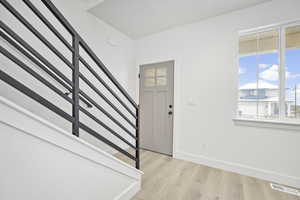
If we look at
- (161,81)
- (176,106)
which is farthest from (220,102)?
(161,81)

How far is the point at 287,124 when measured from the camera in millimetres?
1830

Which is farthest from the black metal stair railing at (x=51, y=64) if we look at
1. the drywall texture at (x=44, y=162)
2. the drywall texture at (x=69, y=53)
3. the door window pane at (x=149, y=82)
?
the door window pane at (x=149, y=82)

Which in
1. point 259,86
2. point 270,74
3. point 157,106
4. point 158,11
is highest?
point 158,11

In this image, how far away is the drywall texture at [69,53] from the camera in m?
1.46

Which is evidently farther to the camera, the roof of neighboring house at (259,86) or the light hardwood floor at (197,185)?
the roof of neighboring house at (259,86)

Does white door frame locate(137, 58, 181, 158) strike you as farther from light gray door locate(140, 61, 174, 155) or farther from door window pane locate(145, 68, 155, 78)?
door window pane locate(145, 68, 155, 78)

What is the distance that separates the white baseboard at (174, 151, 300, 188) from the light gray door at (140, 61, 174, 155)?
43 centimetres

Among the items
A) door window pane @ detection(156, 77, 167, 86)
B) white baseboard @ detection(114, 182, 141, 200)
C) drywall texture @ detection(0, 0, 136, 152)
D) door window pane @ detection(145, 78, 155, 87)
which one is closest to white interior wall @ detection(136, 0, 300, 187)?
door window pane @ detection(156, 77, 167, 86)

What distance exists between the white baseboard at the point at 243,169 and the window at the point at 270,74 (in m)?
0.83

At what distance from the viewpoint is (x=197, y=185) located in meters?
1.81

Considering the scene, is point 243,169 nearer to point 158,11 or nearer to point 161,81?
point 161,81

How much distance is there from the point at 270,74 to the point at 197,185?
2.07 meters

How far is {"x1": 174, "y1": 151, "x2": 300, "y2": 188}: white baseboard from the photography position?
1827 mm

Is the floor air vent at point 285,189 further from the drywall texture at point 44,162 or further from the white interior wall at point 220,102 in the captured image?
the drywall texture at point 44,162
